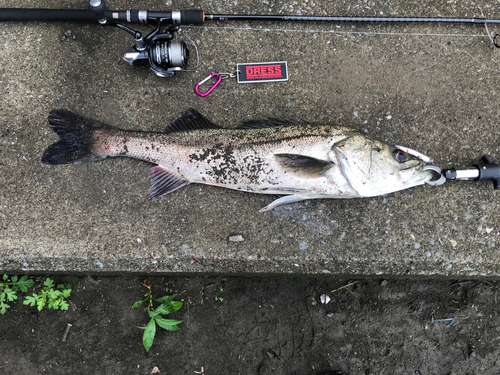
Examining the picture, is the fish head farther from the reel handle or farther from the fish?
the reel handle

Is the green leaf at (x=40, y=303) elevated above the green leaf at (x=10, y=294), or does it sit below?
below

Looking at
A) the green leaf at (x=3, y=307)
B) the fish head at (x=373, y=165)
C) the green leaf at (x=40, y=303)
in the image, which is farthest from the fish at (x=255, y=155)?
the green leaf at (x=3, y=307)

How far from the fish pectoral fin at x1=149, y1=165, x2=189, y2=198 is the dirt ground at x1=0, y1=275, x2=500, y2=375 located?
3.37 feet

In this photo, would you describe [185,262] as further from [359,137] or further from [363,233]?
[359,137]

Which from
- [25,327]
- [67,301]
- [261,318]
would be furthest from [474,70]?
[25,327]

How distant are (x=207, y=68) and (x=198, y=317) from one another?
2.55 meters

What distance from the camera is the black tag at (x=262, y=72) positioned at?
10.1 feet

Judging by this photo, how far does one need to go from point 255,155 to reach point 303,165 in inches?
16.3

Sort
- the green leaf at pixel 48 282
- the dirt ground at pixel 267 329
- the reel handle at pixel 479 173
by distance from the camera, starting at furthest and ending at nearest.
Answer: the dirt ground at pixel 267 329
the green leaf at pixel 48 282
the reel handle at pixel 479 173

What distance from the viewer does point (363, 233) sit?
296cm

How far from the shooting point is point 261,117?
10.1 ft

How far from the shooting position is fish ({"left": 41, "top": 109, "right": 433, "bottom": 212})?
8.71 ft

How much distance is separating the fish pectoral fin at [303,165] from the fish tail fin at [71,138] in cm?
165

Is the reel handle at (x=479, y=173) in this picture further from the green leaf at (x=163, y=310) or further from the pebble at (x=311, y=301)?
the green leaf at (x=163, y=310)
